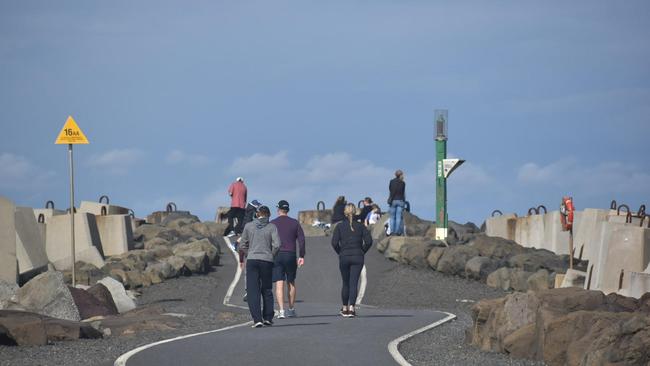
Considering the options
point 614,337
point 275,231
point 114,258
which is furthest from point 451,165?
point 614,337

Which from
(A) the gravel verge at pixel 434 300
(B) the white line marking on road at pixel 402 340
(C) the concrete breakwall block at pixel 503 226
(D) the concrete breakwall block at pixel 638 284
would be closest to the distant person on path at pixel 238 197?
(A) the gravel verge at pixel 434 300

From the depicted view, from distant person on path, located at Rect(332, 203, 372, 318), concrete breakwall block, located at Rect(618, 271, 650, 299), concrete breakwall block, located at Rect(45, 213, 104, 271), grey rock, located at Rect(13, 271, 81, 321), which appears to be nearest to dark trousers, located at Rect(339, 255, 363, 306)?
distant person on path, located at Rect(332, 203, 372, 318)

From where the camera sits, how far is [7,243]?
3033 centimetres

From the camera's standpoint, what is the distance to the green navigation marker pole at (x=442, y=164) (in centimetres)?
4269

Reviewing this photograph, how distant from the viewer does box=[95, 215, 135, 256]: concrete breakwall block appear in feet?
141

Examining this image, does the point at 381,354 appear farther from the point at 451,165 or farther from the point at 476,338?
the point at 451,165

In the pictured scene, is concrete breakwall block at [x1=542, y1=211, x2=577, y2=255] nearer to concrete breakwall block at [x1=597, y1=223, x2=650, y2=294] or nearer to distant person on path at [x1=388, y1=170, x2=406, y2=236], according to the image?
distant person on path at [x1=388, y1=170, x2=406, y2=236]

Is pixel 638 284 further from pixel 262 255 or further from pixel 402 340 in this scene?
pixel 262 255

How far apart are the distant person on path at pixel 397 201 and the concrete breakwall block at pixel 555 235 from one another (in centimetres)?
472

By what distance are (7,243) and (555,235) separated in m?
18.6

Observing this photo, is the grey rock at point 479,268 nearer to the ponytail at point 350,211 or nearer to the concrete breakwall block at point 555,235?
the concrete breakwall block at point 555,235

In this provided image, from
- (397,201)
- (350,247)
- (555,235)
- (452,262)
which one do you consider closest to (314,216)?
(397,201)

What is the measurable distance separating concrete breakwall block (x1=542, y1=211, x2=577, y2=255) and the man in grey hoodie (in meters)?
20.8

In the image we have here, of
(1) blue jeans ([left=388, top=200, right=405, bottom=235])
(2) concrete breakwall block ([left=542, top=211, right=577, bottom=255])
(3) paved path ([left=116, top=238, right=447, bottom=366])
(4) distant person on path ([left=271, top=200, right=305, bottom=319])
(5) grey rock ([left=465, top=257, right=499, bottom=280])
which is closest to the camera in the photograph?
(3) paved path ([left=116, top=238, right=447, bottom=366])
